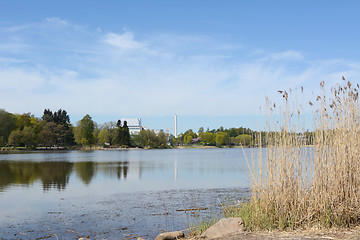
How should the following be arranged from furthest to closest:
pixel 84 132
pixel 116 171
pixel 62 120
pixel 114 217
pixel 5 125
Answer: pixel 62 120 < pixel 84 132 < pixel 5 125 < pixel 116 171 < pixel 114 217

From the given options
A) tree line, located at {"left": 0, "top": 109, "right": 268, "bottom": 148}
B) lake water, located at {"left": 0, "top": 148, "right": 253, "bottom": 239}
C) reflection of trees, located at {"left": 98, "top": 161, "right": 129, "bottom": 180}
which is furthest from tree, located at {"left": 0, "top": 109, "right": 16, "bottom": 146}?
lake water, located at {"left": 0, "top": 148, "right": 253, "bottom": 239}

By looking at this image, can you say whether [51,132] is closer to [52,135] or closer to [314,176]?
[52,135]

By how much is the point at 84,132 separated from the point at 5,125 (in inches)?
861

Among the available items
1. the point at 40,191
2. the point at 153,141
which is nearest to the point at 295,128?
the point at 40,191

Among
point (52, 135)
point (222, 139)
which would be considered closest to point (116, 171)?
Answer: point (52, 135)

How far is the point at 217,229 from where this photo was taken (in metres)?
6.75

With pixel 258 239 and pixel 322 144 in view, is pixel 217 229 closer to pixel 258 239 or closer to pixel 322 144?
pixel 258 239

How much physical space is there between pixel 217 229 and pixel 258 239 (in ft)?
3.44

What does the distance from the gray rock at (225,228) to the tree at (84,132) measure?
87517 millimetres

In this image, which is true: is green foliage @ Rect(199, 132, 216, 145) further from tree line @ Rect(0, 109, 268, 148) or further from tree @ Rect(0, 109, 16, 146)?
tree @ Rect(0, 109, 16, 146)

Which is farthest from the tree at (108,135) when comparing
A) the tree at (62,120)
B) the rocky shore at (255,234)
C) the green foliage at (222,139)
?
the rocky shore at (255,234)

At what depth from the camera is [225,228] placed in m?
6.70

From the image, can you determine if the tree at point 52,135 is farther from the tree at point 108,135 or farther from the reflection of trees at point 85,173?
the reflection of trees at point 85,173

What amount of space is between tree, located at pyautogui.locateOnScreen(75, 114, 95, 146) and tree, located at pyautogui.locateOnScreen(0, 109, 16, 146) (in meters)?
17.4
